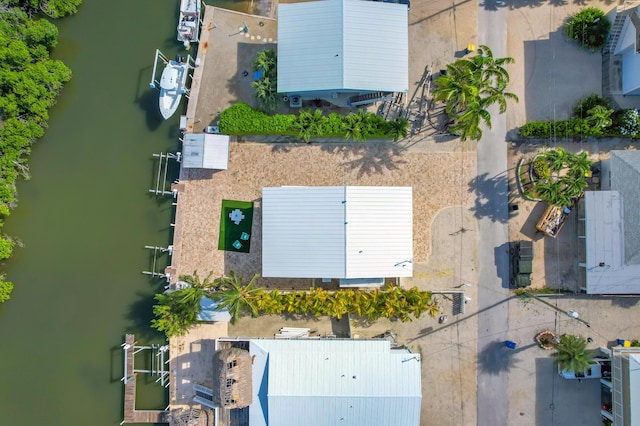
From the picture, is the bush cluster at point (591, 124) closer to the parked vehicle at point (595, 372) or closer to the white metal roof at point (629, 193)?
the white metal roof at point (629, 193)

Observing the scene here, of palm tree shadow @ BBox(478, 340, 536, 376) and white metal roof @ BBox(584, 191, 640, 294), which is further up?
white metal roof @ BBox(584, 191, 640, 294)

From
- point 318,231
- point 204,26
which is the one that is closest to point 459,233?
point 318,231

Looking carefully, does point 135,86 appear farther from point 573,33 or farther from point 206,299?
point 573,33

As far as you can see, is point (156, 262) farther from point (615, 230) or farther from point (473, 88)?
point (615, 230)

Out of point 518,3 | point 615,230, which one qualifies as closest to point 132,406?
point 615,230

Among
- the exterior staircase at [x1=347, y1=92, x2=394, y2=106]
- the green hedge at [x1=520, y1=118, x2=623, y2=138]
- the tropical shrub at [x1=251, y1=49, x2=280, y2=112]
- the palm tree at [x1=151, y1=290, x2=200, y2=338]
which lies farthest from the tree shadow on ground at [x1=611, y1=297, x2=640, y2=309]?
the palm tree at [x1=151, y1=290, x2=200, y2=338]

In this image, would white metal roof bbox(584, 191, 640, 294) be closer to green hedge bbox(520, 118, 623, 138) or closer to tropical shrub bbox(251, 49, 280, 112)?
green hedge bbox(520, 118, 623, 138)
